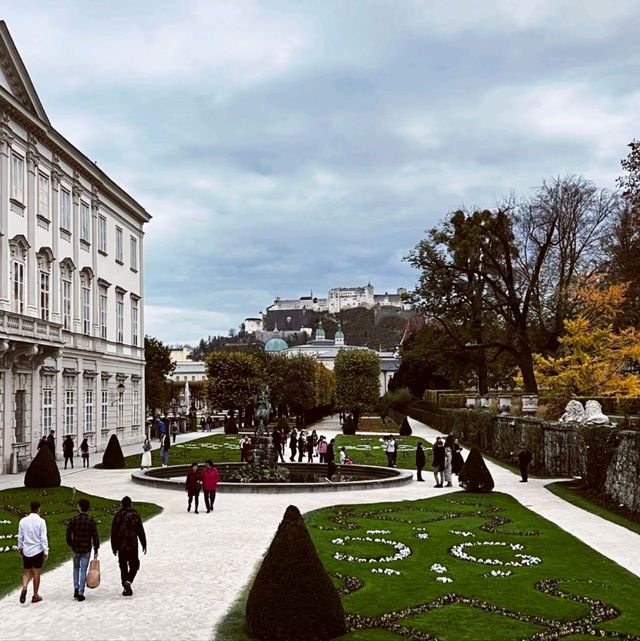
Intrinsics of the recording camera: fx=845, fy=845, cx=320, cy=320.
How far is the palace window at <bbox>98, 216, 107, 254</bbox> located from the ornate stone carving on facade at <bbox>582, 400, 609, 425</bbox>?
28152mm

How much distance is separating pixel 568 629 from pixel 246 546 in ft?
25.9

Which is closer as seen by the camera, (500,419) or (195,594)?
(195,594)

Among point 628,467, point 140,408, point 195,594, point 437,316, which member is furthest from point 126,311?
point 195,594

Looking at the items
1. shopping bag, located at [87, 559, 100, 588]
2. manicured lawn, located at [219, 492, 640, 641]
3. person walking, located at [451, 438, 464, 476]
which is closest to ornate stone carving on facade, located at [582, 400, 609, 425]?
person walking, located at [451, 438, 464, 476]

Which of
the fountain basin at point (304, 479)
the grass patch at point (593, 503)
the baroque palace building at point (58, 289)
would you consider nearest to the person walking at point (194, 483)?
the fountain basin at point (304, 479)

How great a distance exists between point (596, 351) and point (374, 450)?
14262 mm

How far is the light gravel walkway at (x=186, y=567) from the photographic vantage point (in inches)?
442

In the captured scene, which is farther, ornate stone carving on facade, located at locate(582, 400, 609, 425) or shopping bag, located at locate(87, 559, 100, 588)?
ornate stone carving on facade, located at locate(582, 400, 609, 425)

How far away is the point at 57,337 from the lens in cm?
3581

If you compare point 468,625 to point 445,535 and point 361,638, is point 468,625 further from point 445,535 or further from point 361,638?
point 445,535

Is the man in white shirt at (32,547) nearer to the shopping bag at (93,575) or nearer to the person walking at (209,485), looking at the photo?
the shopping bag at (93,575)

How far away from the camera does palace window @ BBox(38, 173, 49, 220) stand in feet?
122

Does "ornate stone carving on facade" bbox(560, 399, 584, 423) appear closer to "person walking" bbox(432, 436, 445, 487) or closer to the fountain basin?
"person walking" bbox(432, 436, 445, 487)

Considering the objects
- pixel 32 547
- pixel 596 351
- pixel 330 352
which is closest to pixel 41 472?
pixel 32 547
